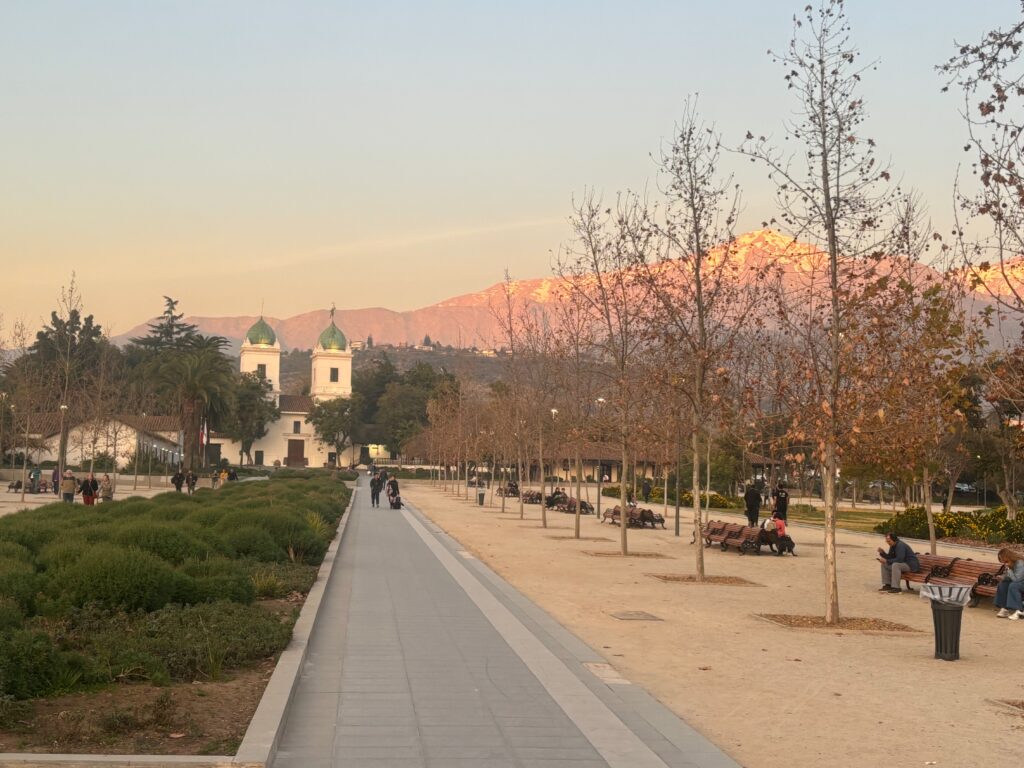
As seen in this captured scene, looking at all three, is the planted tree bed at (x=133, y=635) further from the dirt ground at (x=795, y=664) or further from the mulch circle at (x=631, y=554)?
the mulch circle at (x=631, y=554)

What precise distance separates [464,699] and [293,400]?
137m

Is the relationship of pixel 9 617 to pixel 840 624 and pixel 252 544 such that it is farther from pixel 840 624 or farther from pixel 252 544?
pixel 840 624

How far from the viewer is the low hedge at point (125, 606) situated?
28.6 feet

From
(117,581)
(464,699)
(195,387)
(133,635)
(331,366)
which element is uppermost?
(331,366)

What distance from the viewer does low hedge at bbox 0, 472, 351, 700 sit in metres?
8.73

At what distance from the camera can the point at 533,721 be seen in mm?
8242

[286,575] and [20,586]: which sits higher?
[20,586]

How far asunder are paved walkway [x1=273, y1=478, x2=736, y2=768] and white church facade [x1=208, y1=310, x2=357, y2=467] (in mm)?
118893

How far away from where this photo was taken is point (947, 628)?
12.1 metres

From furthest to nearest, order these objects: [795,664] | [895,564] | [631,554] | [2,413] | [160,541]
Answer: [2,413] < [631,554] < [895,564] < [160,541] < [795,664]

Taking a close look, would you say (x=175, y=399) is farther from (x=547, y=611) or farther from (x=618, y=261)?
(x=547, y=611)

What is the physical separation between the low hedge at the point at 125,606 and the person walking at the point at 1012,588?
10142 mm

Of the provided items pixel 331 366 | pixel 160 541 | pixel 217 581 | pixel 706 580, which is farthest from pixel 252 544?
pixel 331 366

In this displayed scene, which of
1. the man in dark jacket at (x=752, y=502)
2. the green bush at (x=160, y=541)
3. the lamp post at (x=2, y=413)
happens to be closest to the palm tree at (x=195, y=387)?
the lamp post at (x=2, y=413)
